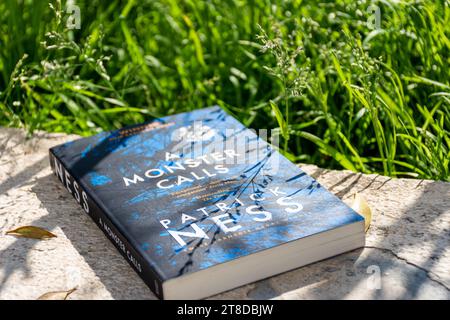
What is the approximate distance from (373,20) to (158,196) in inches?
34.1

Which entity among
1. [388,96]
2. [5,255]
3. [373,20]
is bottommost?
[5,255]

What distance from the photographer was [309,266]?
55.4 inches

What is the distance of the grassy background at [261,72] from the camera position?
1.85 m

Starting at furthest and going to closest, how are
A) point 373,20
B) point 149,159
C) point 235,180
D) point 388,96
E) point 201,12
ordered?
point 201,12, point 373,20, point 388,96, point 149,159, point 235,180

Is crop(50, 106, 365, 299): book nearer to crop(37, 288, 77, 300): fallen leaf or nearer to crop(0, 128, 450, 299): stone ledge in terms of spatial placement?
crop(0, 128, 450, 299): stone ledge

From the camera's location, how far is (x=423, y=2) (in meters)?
1.94

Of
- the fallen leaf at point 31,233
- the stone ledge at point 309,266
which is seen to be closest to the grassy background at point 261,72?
the stone ledge at point 309,266

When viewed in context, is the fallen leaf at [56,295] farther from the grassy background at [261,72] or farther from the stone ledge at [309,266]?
the grassy background at [261,72]

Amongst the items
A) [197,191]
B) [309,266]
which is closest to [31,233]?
[197,191]

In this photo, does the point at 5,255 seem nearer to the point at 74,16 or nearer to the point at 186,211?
the point at 186,211

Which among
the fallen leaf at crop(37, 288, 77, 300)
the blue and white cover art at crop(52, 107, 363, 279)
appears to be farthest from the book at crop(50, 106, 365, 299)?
the fallen leaf at crop(37, 288, 77, 300)

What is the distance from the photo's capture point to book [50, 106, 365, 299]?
133cm

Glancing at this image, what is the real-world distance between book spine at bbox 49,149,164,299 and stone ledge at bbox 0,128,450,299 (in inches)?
0.9

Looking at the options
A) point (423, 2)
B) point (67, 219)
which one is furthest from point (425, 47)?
point (67, 219)
